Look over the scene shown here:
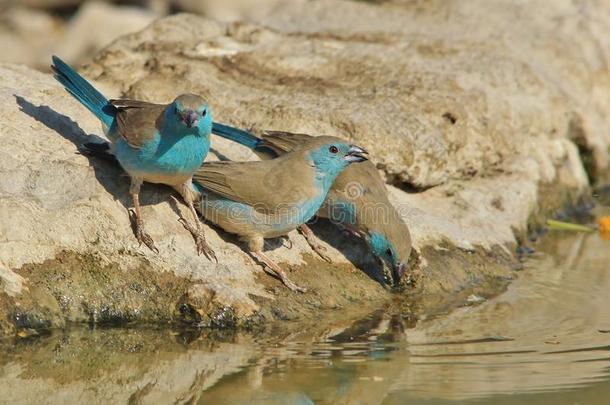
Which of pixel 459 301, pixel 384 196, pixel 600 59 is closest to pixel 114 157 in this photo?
pixel 384 196

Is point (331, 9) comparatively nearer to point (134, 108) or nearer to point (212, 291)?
point (134, 108)

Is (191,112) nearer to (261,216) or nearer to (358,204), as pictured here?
(261,216)

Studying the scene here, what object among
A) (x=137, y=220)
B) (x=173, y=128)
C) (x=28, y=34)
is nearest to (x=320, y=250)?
(x=137, y=220)

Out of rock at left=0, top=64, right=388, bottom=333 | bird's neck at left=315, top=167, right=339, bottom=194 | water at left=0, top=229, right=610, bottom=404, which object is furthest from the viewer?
bird's neck at left=315, top=167, right=339, bottom=194

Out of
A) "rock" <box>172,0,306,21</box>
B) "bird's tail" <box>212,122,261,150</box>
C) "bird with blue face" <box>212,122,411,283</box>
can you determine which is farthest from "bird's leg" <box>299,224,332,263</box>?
"rock" <box>172,0,306,21</box>

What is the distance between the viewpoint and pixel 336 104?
7.93 meters

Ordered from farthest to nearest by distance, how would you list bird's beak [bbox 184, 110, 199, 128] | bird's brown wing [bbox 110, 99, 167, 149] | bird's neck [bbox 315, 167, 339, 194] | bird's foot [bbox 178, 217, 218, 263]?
1. bird's neck [bbox 315, 167, 339, 194]
2. bird's foot [bbox 178, 217, 218, 263]
3. bird's brown wing [bbox 110, 99, 167, 149]
4. bird's beak [bbox 184, 110, 199, 128]

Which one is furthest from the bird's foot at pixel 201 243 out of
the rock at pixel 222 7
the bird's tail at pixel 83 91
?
the rock at pixel 222 7

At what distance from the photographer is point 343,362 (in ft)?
18.0

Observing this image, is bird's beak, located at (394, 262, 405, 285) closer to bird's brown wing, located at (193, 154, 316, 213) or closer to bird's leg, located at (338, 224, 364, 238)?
bird's leg, located at (338, 224, 364, 238)

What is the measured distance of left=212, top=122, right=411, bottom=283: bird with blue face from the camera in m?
6.84

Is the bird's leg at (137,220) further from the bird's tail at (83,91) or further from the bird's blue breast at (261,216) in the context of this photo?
the bird's tail at (83,91)

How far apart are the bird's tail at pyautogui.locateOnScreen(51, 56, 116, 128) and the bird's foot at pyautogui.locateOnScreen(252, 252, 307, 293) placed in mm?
1232

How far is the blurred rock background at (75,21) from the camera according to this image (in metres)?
13.9
